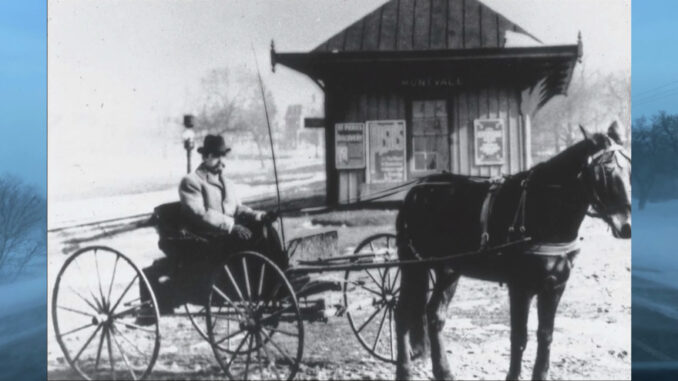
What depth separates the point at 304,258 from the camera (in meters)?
7.36

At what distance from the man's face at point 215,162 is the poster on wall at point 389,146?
117cm

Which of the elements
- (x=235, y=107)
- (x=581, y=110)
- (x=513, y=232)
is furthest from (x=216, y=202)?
(x=581, y=110)

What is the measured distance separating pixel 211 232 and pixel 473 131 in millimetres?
2205

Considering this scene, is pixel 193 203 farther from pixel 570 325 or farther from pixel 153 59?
pixel 570 325

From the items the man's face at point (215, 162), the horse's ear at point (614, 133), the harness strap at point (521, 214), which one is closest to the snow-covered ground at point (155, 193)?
the man's face at point (215, 162)

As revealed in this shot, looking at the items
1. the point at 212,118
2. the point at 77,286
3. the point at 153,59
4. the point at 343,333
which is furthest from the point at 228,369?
the point at 153,59

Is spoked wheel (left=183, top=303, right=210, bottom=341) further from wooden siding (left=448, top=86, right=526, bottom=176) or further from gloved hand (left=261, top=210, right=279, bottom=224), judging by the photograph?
wooden siding (left=448, top=86, right=526, bottom=176)

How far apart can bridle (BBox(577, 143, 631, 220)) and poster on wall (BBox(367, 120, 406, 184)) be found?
1.40 metres

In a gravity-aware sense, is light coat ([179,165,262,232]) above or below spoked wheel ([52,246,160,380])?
above

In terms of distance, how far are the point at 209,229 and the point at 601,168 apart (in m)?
2.96

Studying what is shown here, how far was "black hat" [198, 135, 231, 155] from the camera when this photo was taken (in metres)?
7.45

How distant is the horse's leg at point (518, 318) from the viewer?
278 inches

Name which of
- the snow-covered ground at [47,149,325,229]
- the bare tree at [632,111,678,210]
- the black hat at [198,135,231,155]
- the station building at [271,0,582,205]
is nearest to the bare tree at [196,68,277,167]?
the black hat at [198,135,231,155]

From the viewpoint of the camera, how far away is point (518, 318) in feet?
23.2
